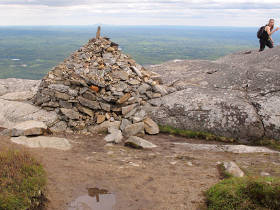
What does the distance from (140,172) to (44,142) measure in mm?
6960

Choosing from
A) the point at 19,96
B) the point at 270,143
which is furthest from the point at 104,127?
the point at 270,143

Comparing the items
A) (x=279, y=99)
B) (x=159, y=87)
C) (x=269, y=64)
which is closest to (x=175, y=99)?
(x=159, y=87)

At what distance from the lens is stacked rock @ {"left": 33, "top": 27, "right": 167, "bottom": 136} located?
1791 centimetres

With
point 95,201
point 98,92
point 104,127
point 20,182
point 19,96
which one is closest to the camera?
point 20,182

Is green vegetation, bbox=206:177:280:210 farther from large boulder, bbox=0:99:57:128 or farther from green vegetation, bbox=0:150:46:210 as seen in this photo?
large boulder, bbox=0:99:57:128

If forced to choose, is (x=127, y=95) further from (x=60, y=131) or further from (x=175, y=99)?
(x=60, y=131)

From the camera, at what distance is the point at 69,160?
12.1m

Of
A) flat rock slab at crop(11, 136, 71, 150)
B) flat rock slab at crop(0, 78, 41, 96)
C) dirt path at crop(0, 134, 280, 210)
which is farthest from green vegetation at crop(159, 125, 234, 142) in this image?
flat rock slab at crop(0, 78, 41, 96)

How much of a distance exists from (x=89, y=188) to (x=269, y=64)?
20.3m

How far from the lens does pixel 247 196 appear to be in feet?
24.7

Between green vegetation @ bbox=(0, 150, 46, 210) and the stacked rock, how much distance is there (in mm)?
8313

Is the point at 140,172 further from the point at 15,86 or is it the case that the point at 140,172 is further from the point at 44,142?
the point at 15,86

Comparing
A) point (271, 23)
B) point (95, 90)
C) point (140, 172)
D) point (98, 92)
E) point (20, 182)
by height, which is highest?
point (271, 23)

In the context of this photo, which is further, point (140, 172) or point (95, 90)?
point (95, 90)
